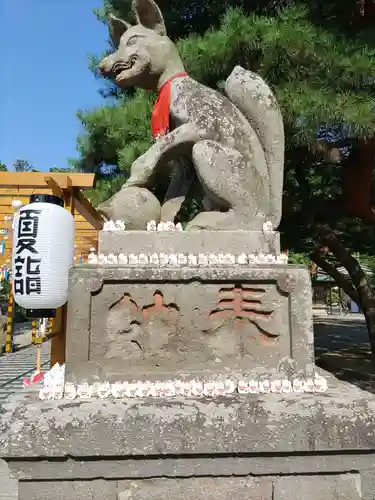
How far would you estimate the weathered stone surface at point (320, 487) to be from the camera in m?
1.75

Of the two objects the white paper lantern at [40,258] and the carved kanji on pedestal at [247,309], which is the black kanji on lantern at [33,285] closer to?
the white paper lantern at [40,258]

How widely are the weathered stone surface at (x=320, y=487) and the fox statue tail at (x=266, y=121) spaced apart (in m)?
1.27

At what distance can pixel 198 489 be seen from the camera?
68.1 inches

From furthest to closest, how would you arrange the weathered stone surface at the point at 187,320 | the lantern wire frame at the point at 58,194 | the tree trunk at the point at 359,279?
the tree trunk at the point at 359,279 → the lantern wire frame at the point at 58,194 → the weathered stone surface at the point at 187,320

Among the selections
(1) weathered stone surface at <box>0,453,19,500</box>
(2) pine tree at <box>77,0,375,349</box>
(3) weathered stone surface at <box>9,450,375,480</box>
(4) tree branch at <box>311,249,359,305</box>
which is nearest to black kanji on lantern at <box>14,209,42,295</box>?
(3) weathered stone surface at <box>9,450,375,480</box>

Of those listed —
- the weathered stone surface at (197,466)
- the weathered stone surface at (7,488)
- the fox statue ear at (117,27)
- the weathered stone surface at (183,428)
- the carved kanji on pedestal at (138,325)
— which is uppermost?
the fox statue ear at (117,27)

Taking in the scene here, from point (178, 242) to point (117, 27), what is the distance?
1430 mm

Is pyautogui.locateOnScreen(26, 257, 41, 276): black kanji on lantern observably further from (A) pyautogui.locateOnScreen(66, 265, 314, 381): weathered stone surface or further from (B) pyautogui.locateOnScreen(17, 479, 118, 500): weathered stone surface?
Answer: (B) pyautogui.locateOnScreen(17, 479, 118, 500): weathered stone surface

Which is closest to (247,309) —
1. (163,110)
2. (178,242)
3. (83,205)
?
(178,242)

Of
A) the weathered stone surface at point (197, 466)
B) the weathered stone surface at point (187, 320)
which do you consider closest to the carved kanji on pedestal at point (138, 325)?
the weathered stone surface at point (187, 320)

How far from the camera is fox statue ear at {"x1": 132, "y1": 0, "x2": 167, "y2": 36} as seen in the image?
97.6 inches

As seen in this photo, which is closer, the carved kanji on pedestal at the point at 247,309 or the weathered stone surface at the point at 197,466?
the weathered stone surface at the point at 197,466

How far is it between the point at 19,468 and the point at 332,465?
1253mm

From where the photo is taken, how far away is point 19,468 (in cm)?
168
